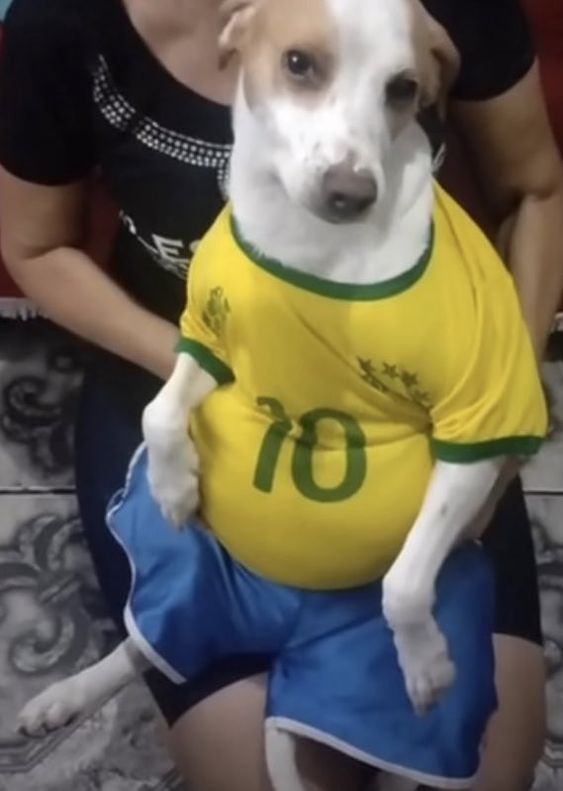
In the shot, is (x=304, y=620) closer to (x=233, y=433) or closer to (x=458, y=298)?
(x=233, y=433)

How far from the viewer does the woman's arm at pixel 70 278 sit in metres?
1.24

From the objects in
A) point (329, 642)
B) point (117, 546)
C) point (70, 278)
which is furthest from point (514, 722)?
point (70, 278)

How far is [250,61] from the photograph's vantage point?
0.96 meters

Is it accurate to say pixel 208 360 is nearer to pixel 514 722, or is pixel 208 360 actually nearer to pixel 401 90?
pixel 401 90

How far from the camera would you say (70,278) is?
1280 mm

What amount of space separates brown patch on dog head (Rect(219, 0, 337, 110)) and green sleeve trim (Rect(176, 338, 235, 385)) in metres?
0.17

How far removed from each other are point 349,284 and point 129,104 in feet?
0.91

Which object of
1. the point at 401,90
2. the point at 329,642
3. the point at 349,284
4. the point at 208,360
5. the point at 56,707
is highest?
the point at 401,90

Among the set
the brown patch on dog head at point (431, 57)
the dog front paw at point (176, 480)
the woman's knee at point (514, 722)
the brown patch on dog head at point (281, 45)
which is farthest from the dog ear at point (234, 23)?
the woman's knee at point (514, 722)

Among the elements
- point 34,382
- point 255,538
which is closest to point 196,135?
point 255,538

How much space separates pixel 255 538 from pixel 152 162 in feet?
0.96

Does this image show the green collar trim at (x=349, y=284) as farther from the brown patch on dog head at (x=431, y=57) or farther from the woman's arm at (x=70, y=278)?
the woman's arm at (x=70, y=278)

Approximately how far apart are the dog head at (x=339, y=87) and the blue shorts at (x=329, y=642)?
1.02 ft

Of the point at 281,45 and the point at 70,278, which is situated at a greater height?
the point at 281,45
